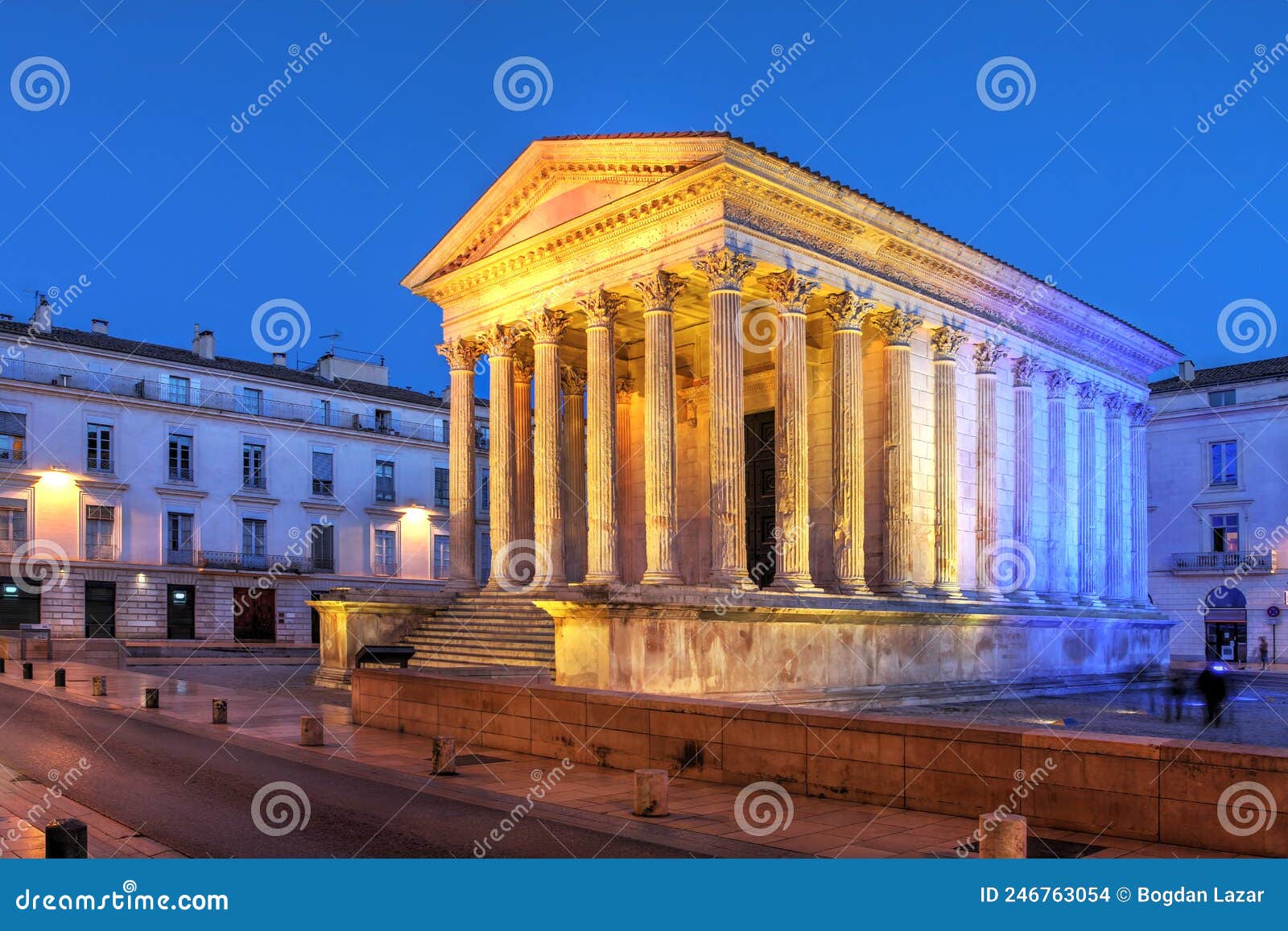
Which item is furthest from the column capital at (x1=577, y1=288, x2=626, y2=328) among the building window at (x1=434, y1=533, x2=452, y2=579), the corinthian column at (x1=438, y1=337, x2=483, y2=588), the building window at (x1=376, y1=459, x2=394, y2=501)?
the building window at (x1=434, y1=533, x2=452, y2=579)

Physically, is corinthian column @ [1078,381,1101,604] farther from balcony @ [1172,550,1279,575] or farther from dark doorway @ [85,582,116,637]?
dark doorway @ [85,582,116,637]

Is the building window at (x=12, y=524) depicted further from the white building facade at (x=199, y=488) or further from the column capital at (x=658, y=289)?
the column capital at (x=658, y=289)

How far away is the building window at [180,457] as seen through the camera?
162 ft

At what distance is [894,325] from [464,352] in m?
11.4

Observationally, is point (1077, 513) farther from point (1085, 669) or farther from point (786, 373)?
point (786, 373)

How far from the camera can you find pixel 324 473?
54.8 metres

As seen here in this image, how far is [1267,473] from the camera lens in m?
→ 48.2

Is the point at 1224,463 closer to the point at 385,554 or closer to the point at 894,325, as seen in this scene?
the point at 894,325

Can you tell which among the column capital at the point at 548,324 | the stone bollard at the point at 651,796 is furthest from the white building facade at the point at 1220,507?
the stone bollard at the point at 651,796

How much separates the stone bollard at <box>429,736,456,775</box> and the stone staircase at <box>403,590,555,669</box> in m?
9.77

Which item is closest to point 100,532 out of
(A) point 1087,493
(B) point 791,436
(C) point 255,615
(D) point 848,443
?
(C) point 255,615

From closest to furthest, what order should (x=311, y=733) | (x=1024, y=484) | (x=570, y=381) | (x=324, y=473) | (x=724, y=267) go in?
(x=311, y=733)
(x=724, y=267)
(x=1024, y=484)
(x=570, y=381)
(x=324, y=473)

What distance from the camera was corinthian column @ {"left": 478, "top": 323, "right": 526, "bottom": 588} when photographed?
29.0 m

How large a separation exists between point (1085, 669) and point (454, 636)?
1832 cm
